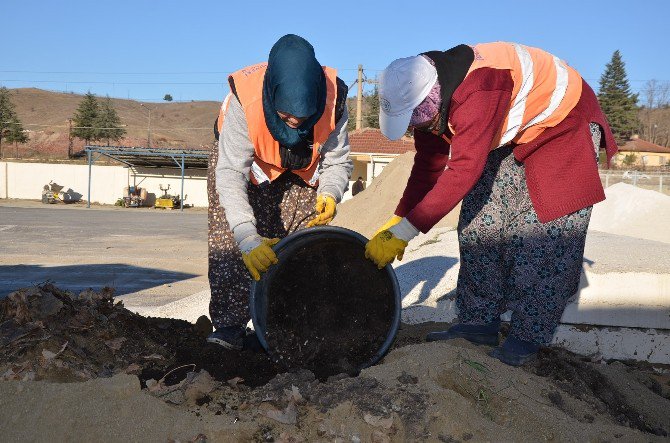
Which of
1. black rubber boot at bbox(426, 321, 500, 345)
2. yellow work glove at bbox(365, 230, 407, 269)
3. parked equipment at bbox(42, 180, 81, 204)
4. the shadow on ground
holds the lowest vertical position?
parked equipment at bbox(42, 180, 81, 204)

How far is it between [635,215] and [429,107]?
8.43m

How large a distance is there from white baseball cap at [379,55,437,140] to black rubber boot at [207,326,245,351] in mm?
1360

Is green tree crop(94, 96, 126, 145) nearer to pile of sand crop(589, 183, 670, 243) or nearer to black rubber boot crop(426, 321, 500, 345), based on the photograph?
pile of sand crop(589, 183, 670, 243)

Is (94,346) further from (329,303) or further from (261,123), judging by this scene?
(261,123)

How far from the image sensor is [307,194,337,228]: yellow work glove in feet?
11.2

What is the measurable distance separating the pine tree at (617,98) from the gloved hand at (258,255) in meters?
63.6

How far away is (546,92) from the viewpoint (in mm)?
2934


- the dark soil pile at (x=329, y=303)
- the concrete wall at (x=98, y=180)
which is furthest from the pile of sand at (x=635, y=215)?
the concrete wall at (x=98, y=180)

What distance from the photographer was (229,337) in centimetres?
349

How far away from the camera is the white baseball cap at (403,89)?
2.75 metres

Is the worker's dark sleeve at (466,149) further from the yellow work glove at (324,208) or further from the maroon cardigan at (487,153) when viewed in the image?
the yellow work glove at (324,208)

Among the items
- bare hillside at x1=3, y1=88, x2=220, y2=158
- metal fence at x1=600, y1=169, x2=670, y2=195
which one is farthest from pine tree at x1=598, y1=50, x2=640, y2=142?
bare hillside at x1=3, y1=88, x2=220, y2=158

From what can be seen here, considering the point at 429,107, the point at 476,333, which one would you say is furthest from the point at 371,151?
the point at 429,107

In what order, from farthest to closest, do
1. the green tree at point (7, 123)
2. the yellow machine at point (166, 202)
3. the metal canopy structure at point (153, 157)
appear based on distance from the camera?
the green tree at point (7, 123) < the yellow machine at point (166, 202) < the metal canopy structure at point (153, 157)
